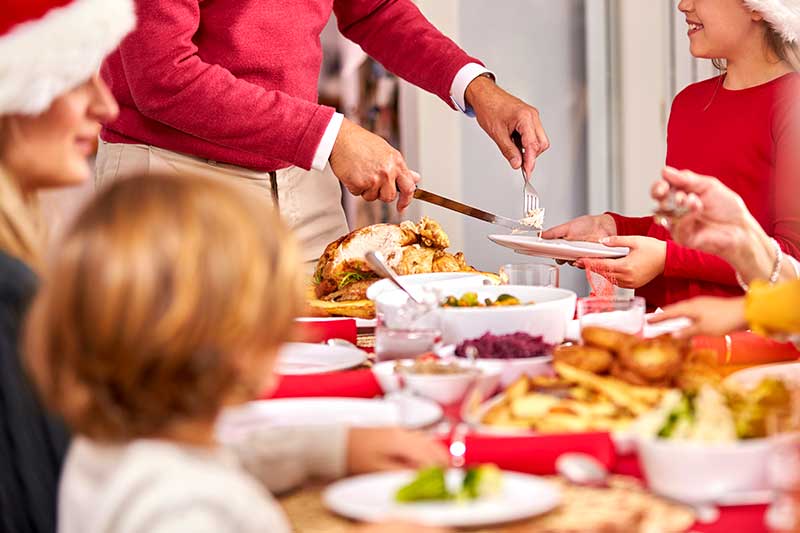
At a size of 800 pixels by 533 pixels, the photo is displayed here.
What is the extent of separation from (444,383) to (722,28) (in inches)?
69.5

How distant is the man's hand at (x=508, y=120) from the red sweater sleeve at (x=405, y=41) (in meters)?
0.12

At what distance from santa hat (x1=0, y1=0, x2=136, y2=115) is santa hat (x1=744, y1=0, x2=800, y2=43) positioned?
6.05ft

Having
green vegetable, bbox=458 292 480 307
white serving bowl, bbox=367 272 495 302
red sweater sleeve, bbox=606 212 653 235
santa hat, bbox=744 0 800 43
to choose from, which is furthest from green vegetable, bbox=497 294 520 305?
santa hat, bbox=744 0 800 43

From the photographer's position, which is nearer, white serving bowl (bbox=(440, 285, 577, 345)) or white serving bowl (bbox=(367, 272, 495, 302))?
white serving bowl (bbox=(440, 285, 577, 345))

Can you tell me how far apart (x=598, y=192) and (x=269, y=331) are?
3.74 m

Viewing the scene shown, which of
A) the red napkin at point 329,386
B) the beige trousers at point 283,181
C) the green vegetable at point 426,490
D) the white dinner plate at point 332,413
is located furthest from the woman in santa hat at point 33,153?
the beige trousers at point 283,181

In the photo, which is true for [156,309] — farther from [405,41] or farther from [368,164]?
[405,41]

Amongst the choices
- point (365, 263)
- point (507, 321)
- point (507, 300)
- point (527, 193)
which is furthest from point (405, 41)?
point (507, 321)

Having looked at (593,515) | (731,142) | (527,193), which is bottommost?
(593,515)

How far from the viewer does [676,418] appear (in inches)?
43.4

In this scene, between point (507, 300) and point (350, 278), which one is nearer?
point (507, 300)

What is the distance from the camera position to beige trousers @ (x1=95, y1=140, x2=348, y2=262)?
2.58m

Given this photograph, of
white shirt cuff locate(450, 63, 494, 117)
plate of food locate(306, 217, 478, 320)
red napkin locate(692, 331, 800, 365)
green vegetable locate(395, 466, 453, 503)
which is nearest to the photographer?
green vegetable locate(395, 466, 453, 503)

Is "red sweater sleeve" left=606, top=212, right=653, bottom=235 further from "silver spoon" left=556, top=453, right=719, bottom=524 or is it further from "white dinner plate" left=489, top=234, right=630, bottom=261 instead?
"silver spoon" left=556, top=453, right=719, bottom=524
